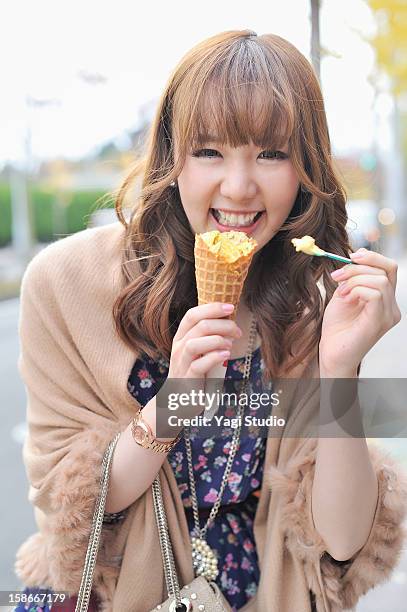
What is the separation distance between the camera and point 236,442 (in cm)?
179

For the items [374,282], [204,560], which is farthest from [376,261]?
[204,560]

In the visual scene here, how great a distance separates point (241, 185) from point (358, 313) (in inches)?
15.1

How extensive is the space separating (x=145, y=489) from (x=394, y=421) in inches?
27.4

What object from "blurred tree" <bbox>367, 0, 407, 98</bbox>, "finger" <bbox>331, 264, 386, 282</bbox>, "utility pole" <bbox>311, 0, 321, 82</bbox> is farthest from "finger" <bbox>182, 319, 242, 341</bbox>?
"blurred tree" <bbox>367, 0, 407, 98</bbox>

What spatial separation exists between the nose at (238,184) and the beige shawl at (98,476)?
390 mm

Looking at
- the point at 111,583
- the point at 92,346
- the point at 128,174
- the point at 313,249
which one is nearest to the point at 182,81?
the point at 128,174

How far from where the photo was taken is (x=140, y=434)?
1.59 m

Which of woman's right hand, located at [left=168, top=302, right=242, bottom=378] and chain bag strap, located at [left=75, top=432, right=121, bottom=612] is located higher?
woman's right hand, located at [left=168, top=302, right=242, bottom=378]

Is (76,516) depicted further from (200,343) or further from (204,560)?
(200,343)

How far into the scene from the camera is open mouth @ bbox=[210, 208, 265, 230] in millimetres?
1622

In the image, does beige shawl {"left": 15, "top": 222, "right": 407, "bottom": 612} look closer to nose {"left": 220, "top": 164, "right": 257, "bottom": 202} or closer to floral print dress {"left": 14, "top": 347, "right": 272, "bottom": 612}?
floral print dress {"left": 14, "top": 347, "right": 272, "bottom": 612}

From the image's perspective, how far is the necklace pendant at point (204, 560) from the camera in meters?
1.68

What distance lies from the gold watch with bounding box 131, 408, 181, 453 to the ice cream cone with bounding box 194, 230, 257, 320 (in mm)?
315

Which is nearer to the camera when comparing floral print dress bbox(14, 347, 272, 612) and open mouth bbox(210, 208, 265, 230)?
open mouth bbox(210, 208, 265, 230)
